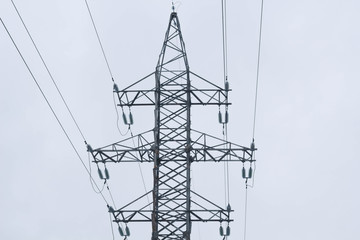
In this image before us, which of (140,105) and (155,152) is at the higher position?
(140,105)

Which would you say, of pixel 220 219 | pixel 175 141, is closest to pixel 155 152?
pixel 175 141

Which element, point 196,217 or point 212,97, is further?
point 212,97

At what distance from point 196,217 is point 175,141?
2.62m

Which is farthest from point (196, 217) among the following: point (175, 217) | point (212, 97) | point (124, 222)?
point (212, 97)

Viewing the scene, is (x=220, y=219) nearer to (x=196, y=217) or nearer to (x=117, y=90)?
(x=196, y=217)

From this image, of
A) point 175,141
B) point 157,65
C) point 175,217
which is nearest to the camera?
point 175,217

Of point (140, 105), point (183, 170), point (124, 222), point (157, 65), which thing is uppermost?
point (157, 65)

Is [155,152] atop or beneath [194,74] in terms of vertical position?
beneath

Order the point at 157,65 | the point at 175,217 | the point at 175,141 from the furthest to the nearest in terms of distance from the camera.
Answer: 1. the point at 157,65
2. the point at 175,141
3. the point at 175,217

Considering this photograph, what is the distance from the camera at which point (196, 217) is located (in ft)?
74.3

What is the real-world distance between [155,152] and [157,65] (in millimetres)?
3668

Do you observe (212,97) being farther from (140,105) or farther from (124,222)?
(124,222)

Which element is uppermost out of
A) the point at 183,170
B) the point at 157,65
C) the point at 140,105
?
the point at 157,65

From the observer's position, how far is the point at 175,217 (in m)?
22.5
